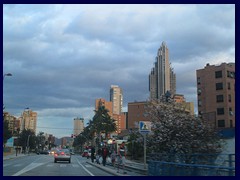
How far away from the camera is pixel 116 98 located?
153 m

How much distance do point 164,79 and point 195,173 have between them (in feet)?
283

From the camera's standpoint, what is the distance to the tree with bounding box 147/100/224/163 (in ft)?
73.2

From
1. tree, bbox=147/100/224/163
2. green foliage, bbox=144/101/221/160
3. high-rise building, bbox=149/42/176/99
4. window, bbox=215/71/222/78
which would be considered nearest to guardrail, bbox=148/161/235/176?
tree, bbox=147/100/224/163

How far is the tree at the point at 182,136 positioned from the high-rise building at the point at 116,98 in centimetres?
12623

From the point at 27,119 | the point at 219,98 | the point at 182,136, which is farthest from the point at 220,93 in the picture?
the point at 27,119

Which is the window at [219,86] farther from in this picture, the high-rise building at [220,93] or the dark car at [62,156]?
the dark car at [62,156]

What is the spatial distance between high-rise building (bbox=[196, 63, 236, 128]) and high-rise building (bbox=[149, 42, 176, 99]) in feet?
47.8

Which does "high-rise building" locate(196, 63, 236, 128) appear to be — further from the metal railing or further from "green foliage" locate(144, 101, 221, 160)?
the metal railing

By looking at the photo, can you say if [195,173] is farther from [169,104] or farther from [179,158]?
[169,104]

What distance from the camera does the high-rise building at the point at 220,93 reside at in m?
77.8

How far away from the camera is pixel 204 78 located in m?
83.5

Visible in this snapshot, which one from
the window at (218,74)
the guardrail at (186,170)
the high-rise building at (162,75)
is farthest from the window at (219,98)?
the guardrail at (186,170)

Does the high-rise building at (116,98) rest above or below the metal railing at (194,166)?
above
